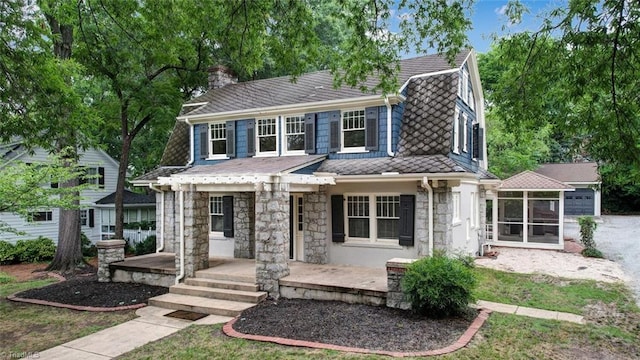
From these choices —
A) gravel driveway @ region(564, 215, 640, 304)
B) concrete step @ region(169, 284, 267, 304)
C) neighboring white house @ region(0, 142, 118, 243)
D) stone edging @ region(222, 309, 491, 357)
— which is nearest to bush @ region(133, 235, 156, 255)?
neighboring white house @ region(0, 142, 118, 243)

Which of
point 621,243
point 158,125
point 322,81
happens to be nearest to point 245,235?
point 322,81

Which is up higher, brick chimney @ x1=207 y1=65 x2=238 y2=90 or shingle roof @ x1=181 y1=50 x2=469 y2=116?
brick chimney @ x1=207 y1=65 x2=238 y2=90

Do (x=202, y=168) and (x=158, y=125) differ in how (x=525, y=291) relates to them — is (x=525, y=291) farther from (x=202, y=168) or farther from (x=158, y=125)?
(x=158, y=125)

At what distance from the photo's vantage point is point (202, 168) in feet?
38.1

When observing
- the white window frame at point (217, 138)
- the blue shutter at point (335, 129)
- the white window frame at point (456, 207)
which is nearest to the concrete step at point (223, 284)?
the blue shutter at point (335, 129)

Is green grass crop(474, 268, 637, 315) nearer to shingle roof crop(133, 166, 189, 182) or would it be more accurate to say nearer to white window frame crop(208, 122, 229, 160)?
white window frame crop(208, 122, 229, 160)

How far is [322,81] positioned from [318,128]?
2.16 metres

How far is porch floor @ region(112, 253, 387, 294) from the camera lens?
8727 mm

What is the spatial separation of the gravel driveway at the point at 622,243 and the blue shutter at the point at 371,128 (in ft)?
22.9

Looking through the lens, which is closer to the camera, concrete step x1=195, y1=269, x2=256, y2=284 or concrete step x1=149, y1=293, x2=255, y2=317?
concrete step x1=149, y1=293, x2=255, y2=317

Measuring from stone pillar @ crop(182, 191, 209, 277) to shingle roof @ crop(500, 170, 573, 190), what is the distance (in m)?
11.4

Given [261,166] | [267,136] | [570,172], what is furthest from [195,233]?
[570,172]

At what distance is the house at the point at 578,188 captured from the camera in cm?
2880

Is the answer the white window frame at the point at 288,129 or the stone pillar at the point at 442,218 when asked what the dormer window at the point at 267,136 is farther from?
the stone pillar at the point at 442,218
